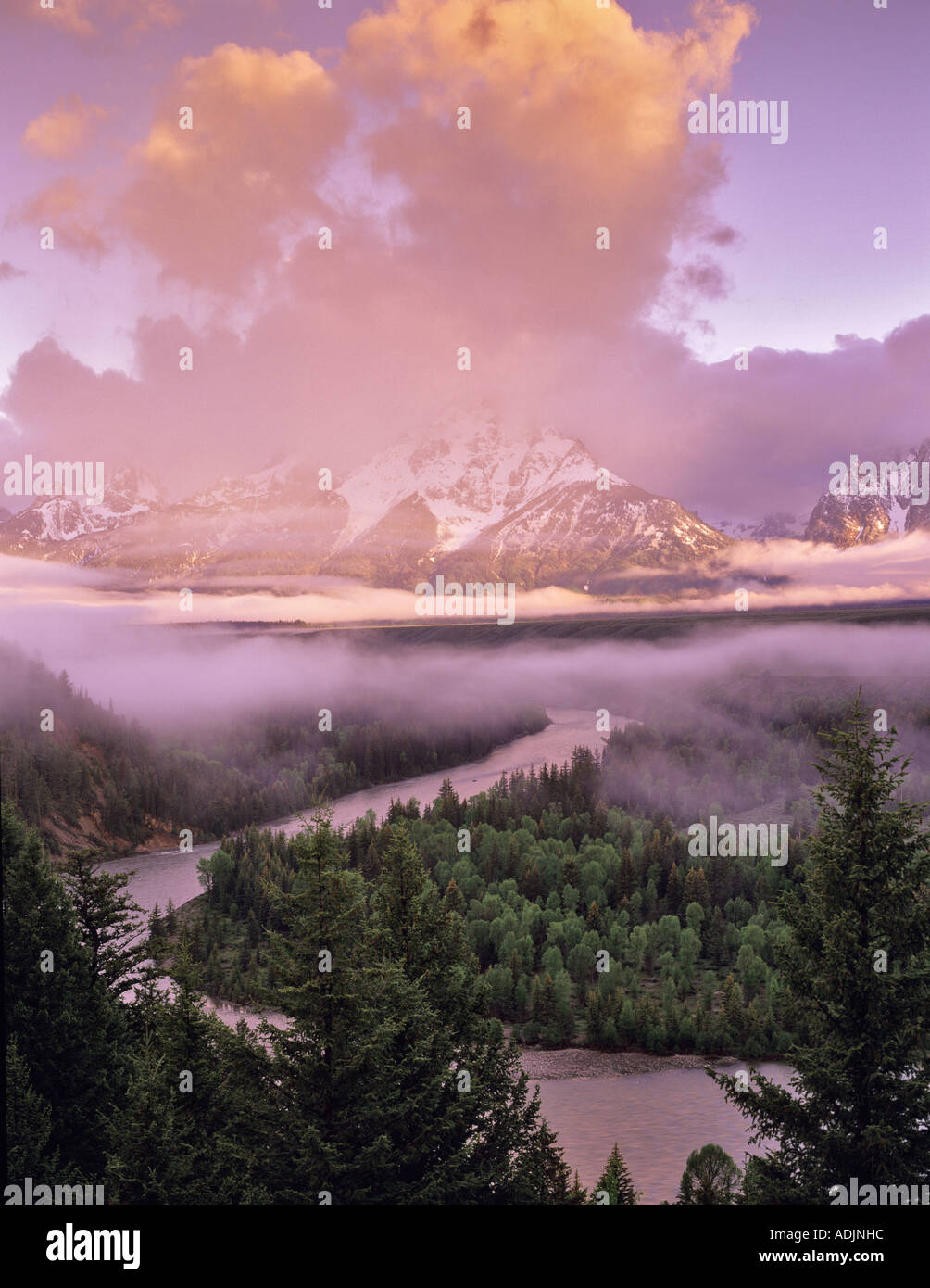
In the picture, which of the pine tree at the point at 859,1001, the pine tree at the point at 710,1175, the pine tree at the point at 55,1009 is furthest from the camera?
the pine tree at the point at 710,1175

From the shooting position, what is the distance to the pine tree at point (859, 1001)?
1853 cm

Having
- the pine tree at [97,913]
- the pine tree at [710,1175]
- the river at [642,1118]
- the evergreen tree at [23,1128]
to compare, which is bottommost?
the river at [642,1118]

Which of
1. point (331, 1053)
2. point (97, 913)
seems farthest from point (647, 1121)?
point (331, 1053)

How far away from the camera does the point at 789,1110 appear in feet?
64.5

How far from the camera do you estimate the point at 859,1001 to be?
19.1 metres

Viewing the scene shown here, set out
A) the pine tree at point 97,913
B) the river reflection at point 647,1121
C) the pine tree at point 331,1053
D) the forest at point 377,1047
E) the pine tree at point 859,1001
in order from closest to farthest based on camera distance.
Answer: the pine tree at point 859,1001 → the forest at point 377,1047 → the pine tree at point 331,1053 → the pine tree at point 97,913 → the river reflection at point 647,1121

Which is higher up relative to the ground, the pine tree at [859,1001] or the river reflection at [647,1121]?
the pine tree at [859,1001]

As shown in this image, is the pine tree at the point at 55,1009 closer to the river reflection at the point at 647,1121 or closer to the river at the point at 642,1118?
the river at the point at 642,1118

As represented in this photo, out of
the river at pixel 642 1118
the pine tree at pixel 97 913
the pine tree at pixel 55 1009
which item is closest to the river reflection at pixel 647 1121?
the river at pixel 642 1118

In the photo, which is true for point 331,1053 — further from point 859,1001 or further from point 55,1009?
point 859,1001

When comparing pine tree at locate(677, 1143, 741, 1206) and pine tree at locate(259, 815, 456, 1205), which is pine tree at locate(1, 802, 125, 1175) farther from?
pine tree at locate(677, 1143, 741, 1206)
